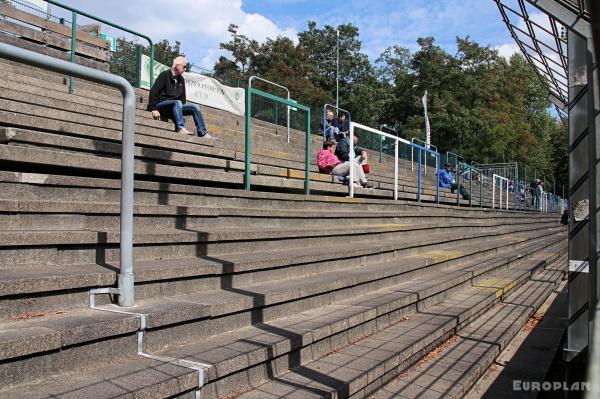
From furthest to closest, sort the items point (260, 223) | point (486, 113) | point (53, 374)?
point (486, 113) < point (260, 223) < point (53, 374)

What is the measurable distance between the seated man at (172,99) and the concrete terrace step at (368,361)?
166 inches

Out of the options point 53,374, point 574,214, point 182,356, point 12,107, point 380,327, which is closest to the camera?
point 53,374

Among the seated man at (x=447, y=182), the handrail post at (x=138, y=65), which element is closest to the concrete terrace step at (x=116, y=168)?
the handrail post at (x=138, y=65)

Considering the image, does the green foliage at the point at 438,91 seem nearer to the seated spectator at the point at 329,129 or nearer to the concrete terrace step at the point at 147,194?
the seated spectator at the point at 329,129

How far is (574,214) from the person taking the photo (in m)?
4.39

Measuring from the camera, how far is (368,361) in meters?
3.89

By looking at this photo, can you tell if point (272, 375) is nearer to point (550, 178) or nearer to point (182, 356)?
point (182, 356)

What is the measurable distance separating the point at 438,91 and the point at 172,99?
133 ft

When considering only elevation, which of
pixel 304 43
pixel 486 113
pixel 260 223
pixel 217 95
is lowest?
pixel 260 223

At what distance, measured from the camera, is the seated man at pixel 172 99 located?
7.45 metres

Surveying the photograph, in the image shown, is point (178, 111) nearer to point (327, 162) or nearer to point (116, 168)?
point (116, 168)

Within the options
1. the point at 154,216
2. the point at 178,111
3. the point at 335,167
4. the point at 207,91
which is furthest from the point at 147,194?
the point at 207,91

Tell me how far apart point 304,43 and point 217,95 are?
2024 inches

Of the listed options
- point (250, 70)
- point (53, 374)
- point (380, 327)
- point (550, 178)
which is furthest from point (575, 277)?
point (550, 178)
